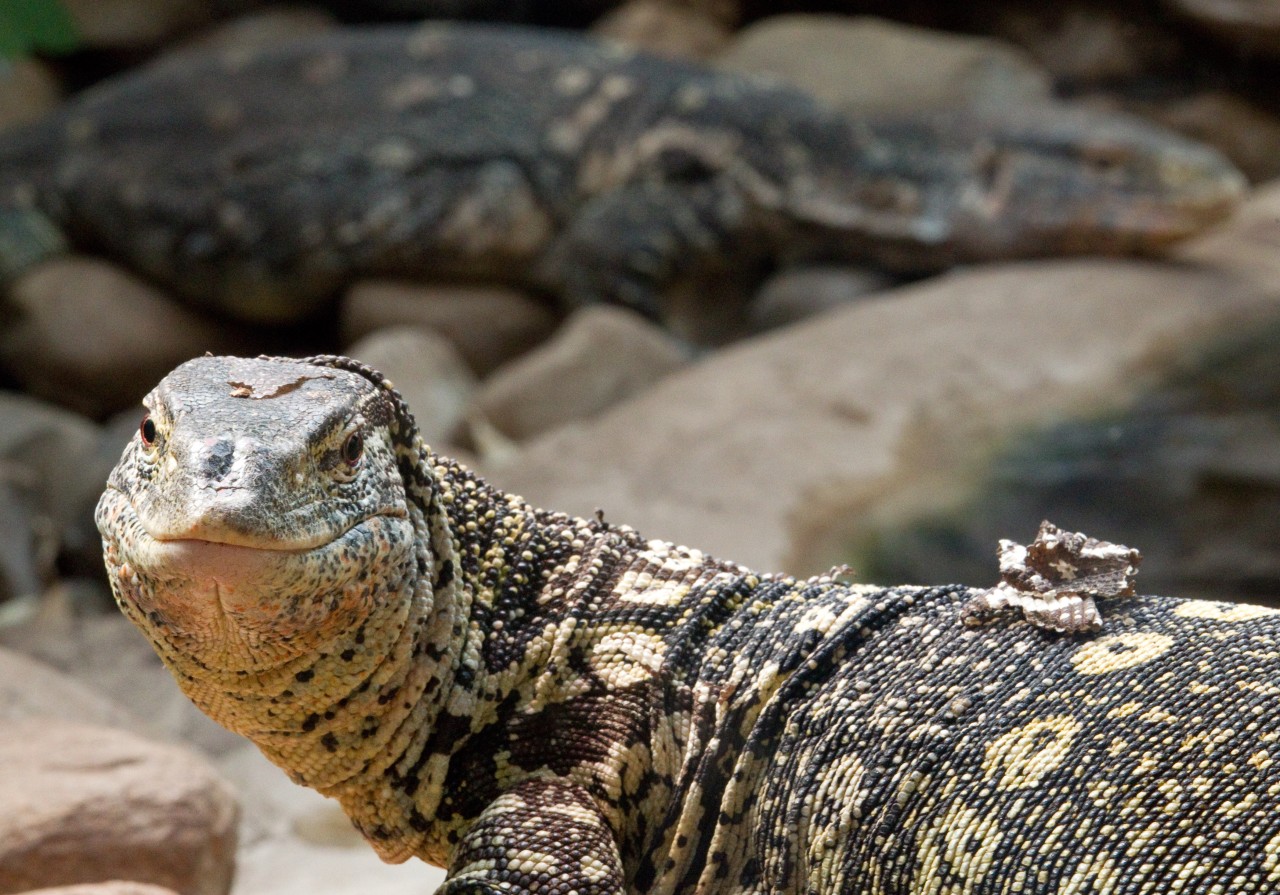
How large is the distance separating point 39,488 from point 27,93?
4.34 metres

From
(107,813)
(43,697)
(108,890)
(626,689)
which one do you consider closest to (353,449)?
(626,689)

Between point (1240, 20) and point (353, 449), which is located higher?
point (353, 449)

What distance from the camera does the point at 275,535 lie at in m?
2.17

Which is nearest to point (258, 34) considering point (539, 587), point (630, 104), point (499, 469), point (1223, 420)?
point (630, 104)

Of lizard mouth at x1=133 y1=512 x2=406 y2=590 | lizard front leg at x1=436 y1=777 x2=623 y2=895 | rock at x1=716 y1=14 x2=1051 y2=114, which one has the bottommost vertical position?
rock at x1=716 y1=14 x2=1051 y2=114

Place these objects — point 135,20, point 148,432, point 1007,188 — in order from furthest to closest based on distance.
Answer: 1. point 135,20
2. point 1007,188
3. point 148,432

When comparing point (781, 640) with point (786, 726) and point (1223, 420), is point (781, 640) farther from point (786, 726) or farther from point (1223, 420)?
point (1223, 420)

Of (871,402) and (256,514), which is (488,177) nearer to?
(871,402)

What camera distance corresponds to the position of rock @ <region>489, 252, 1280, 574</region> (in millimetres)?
5691

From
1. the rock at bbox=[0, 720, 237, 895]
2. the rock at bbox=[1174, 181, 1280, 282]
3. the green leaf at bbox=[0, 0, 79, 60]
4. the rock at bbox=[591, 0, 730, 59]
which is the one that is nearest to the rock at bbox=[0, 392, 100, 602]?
the green leaf at bbox=[0, 0, 79, 60]

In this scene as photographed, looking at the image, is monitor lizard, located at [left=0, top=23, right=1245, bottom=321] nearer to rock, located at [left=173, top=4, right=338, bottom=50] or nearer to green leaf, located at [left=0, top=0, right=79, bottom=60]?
rock, located at [left=173, top=4, right=338, bottom=50]

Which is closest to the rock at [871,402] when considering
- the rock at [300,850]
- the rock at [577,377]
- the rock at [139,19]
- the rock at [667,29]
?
the rock at [577,377]

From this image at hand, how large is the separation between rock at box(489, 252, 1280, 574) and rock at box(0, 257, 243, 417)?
3.63 metres

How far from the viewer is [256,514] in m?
2.15
